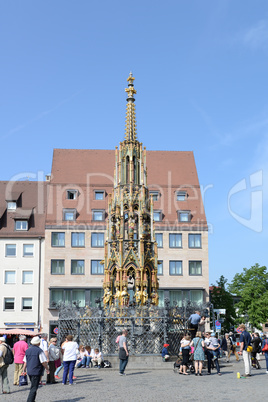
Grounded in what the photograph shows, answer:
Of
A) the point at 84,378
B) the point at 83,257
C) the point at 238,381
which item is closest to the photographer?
the point at 238,381

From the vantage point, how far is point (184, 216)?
166ft

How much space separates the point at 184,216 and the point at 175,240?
250cm

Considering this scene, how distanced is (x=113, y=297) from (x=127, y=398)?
9940 millimetres

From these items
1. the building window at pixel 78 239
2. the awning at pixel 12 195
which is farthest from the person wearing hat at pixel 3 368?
the awning at pixel 12 195

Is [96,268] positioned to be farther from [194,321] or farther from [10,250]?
[194,321]

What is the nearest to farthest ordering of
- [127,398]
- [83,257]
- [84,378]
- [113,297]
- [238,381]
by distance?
[127,398] < [238,381] < [84,378] < [113,297] < [83,257]

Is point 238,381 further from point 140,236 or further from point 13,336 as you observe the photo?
point 13,336

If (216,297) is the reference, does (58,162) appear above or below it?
above

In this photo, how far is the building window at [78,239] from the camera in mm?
48781

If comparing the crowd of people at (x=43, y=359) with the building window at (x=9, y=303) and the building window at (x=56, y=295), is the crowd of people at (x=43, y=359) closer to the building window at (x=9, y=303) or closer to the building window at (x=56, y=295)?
the building window at (x=56, y=295)

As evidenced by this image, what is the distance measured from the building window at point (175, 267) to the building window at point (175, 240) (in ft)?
4.96

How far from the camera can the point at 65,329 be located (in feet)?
68.7

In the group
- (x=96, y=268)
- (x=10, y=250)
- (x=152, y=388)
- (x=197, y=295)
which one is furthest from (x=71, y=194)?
(x=152, y=388)

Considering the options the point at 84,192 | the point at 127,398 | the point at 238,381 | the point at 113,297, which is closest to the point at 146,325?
the point at 113,297
